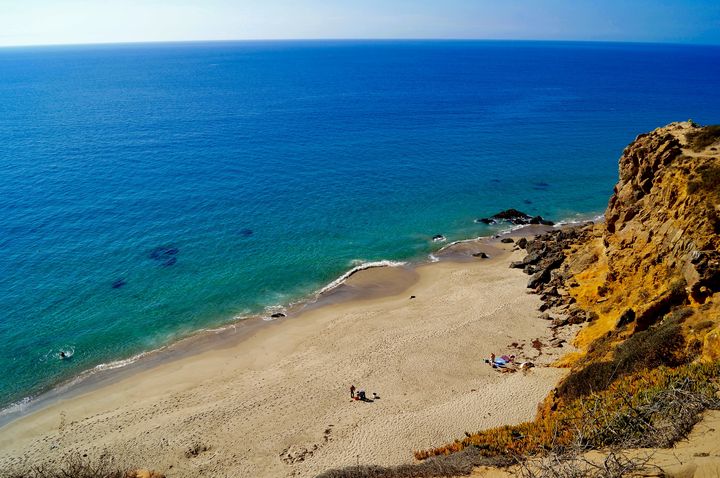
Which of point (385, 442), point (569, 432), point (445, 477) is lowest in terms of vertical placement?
point (385, 442)

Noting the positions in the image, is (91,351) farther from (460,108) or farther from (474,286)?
(460,108)

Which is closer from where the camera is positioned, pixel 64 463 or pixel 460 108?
pixel 64 463

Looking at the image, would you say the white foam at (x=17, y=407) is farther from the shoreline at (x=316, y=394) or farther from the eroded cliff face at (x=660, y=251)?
the eroded cliff face at (x=660, y=251)

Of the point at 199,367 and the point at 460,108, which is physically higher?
the point at 460,108

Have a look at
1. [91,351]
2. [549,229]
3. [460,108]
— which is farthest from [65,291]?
[460,108]

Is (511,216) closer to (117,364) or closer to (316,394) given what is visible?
(316,394)

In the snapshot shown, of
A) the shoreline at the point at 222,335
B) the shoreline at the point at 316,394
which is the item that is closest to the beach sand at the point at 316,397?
the shoreline at the point at 316,394
